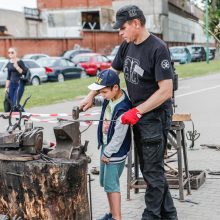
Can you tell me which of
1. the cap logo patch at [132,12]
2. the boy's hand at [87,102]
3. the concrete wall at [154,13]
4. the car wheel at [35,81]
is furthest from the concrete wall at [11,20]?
the cap logo patch at [132,12]

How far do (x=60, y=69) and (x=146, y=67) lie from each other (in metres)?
27.8

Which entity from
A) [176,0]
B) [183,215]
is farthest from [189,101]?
[176,0]

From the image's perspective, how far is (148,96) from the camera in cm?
538

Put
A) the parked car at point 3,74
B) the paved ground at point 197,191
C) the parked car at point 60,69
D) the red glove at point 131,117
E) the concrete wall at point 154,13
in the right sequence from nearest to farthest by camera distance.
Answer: the red glove at point 131,117
the paved ground at point 197,191
the parked car at point 3,74
the parked car at point 60,69
the concrete wall at point 154,13

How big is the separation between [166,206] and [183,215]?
614mm

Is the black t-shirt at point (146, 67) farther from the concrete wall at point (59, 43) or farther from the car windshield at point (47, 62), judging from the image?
the concrete wall at point (59, 43)

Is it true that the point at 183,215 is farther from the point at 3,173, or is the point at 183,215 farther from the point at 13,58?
the point at 13,58

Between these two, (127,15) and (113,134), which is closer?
(127,15)

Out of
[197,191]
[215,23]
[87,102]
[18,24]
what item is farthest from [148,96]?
[18,24]

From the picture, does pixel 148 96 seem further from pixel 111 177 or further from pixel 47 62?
pixel 47 62

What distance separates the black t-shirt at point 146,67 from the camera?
5.17 meters

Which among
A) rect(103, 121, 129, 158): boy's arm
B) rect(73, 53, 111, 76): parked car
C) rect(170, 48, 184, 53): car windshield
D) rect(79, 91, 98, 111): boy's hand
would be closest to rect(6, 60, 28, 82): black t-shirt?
rect(79, 91, 98, 111): boy's hand

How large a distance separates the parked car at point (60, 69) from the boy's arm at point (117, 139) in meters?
26.8

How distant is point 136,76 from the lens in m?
5.34
